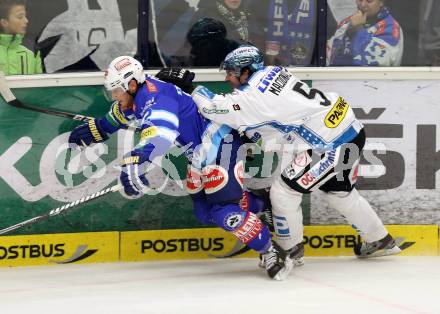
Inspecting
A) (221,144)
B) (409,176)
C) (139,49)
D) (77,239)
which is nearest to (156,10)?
(139,49)

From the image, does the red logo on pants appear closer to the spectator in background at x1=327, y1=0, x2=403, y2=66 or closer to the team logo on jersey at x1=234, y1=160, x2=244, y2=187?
the team logo on jersey at x1=234, y1=160, x2=244, y2=187

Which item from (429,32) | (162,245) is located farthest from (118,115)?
(429,32)

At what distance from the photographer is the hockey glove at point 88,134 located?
17.3ft

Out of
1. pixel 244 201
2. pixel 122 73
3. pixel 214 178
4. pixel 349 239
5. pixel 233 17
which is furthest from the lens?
pixel 349 239

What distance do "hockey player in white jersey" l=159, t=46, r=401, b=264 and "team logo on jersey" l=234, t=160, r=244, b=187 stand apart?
16 centimetres

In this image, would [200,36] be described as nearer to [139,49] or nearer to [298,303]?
[139,49]

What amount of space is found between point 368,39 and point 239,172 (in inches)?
47.2

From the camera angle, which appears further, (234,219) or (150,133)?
(234,219)

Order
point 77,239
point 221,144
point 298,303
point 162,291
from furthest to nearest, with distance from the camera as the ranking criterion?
point 77,239
point 221,144
point 162,291
point 298,303

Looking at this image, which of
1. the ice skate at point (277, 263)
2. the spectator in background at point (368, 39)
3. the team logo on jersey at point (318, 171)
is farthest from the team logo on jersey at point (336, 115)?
the ice skate at point (277, 263)

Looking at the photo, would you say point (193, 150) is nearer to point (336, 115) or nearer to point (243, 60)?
point (243, 60)

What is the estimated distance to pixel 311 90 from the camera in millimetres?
5082

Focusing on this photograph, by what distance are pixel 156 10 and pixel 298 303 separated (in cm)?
195

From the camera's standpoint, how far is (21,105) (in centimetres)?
529
